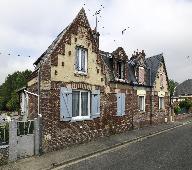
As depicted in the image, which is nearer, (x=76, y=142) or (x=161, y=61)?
(x=76, y=142)

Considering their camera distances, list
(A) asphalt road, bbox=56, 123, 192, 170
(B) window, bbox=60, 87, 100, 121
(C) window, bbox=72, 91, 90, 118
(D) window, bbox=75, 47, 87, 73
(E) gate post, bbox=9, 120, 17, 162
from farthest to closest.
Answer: (D) window, bbox=75, 47, 87, 73
(C) window, bbox=72, 91, 90, 118
(B) window, bbox=60, 87, 100, 121
(E) gate post, bbox=9, 120, 17, 162
(A) asphalt road, bbox=56, 123, 192, 170

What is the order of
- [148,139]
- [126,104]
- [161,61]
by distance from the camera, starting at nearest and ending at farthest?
[148,139] → [126,104] → [161,61]

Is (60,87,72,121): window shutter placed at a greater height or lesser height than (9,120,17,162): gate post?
greater

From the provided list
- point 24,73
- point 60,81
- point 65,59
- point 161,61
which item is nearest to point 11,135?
point 60,81

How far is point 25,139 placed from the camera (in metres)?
13.2

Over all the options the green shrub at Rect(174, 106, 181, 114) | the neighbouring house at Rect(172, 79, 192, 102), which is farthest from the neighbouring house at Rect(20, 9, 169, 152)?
the neighbouring house at Rect(172, 79, 192, 102)

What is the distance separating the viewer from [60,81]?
1535 centimetres

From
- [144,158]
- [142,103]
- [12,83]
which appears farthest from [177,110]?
[12,83]

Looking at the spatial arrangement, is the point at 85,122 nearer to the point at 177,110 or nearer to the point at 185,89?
the point at 177,110

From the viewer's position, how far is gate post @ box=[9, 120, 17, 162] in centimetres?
1237

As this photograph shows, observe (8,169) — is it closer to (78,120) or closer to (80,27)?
(78,120)

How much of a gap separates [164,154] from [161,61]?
16.8 metres

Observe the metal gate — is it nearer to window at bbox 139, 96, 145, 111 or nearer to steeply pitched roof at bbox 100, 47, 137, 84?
steeply pitched roof at bbox 100, 47, 137, 84

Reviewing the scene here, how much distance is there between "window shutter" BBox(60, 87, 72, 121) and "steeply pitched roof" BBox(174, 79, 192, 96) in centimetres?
4517
